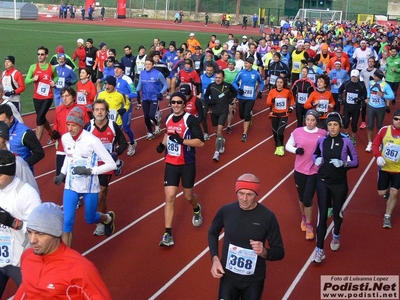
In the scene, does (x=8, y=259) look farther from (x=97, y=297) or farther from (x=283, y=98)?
(x=283, y=98)

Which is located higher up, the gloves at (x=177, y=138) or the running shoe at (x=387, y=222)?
the gloves at (x=177, y=138)

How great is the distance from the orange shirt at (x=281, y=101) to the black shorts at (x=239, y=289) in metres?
8.38

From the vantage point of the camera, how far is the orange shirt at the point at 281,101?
527 inches

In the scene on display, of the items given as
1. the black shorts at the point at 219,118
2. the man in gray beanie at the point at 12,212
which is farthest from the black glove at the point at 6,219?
the black shorts at the point at 219,118

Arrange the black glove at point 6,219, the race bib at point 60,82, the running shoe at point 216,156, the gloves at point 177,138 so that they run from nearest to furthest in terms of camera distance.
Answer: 1. the black glove at point 6,219
2. the gloves at point 177,138
3. the running shoe at point 216,156
4. the race bib at point 60,82

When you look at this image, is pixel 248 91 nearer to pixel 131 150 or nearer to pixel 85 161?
pixel 131 150

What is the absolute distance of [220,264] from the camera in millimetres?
5277

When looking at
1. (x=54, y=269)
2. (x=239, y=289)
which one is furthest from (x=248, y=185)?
(x=54, y=269)

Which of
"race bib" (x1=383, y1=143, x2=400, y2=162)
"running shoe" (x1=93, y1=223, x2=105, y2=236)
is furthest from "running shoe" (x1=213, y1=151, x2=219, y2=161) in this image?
"running shoe" (x1=93, y1=223, x2=105, y2=236)

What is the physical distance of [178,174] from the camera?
8430 millimetres

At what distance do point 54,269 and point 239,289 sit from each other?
196 cm

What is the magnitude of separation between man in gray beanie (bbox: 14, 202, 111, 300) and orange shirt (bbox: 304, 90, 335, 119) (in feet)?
31.5

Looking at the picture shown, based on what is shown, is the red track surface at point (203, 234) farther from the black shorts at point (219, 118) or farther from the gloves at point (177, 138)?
the gloves at point (177, 138)

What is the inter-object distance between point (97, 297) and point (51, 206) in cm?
69
